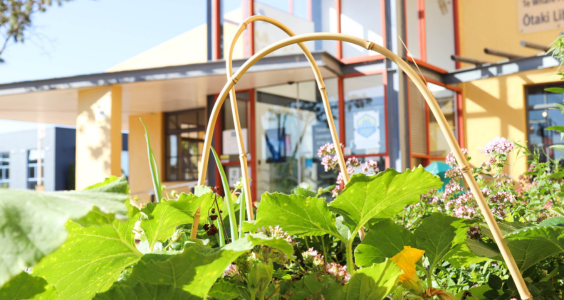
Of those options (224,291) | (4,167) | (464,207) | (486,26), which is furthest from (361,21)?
(4,167)

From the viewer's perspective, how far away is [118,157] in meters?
7.51

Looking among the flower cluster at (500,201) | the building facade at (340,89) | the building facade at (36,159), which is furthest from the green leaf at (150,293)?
the building facade at (36,159)

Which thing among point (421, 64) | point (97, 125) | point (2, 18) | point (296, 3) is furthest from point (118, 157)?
point (2, 18)

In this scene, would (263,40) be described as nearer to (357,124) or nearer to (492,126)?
(357,124)

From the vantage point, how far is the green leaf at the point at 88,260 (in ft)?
2.10

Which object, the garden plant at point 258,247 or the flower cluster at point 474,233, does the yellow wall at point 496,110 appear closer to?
the flower cluster at point 474,233

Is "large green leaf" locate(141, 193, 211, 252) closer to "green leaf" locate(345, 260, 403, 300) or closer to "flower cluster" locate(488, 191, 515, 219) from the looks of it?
"green leaf" locate(345, 260, 403, 300)

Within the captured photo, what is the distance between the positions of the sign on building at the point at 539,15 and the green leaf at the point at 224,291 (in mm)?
8945

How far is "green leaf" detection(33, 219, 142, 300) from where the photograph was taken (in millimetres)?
641

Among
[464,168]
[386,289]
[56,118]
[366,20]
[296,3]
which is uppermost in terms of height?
[296,3]

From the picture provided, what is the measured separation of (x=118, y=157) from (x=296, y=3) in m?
4.13

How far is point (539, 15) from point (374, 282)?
352 inches

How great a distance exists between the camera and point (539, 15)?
7.75 m

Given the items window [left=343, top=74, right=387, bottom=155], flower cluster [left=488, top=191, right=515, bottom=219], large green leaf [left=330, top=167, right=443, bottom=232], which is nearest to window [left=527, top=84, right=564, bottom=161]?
window [left=343, top=74, right=387, bottom=155]
